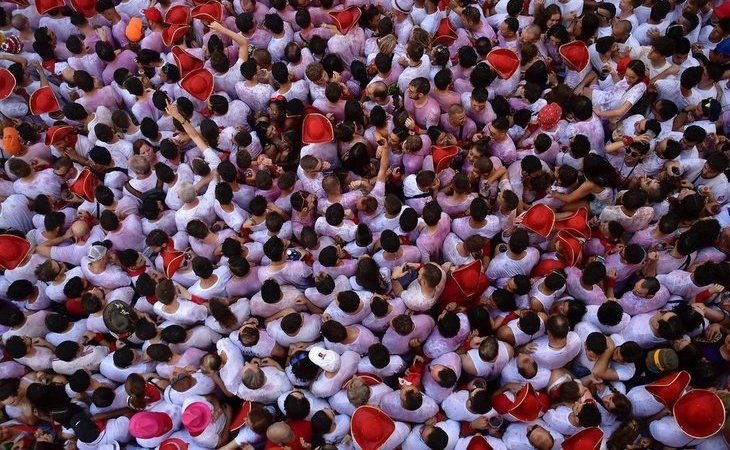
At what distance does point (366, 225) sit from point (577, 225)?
1933 millimetres

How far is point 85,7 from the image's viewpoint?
706cm

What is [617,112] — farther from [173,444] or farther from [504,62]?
[173,444]

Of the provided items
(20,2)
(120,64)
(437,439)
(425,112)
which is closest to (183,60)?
(120,64)

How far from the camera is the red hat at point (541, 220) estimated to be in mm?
5152

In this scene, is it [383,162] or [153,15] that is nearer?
[383,162]

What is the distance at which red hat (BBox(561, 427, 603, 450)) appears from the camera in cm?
424

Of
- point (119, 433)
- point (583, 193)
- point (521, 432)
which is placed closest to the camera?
point (521, 432)

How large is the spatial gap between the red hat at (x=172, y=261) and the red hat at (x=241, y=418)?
4.65 feet

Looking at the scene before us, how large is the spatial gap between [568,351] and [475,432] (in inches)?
39.1

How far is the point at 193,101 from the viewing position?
6336 millimetres

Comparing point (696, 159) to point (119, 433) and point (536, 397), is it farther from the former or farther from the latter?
point (119, 433)

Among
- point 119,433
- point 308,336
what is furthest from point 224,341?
point 119,433

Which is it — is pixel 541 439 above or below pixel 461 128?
below

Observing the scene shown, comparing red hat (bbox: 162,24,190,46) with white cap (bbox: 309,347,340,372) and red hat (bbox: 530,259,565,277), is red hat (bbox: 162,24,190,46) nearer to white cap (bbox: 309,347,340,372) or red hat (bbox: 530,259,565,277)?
white cap (bbox: 309,347,340,372)
